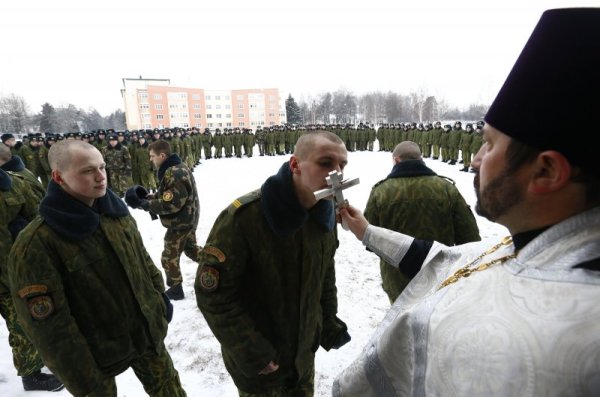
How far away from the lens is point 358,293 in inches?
194

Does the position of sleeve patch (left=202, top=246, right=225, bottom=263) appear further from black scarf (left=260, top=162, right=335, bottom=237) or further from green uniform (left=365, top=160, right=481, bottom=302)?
green uniform (left=365, top=160, right=481, bottom=302)

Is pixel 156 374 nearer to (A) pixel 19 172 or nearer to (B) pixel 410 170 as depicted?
(B) pixel 410 170

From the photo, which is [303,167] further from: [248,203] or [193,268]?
[193,268]

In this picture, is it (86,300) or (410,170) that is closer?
(86,300)

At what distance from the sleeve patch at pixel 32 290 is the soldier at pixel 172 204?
2553mm

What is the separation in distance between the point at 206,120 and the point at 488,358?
77527 mm

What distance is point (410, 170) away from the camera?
3645mm

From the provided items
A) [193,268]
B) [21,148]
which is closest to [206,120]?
[21,148]

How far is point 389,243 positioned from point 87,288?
79.7 inches

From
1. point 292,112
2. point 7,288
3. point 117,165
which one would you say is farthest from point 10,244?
point 292,112

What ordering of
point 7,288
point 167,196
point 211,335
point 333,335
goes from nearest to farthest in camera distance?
point 333,335 < point 7,288 < point 211,335 < point 167,196

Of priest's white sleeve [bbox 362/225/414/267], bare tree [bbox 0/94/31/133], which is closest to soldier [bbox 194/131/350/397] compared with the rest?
priest's white sleeve [bbox 362/225/414/267]

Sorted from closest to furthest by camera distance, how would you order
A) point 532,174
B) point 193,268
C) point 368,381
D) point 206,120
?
point 532,174
point 368,381
point 193,268
point 206,120

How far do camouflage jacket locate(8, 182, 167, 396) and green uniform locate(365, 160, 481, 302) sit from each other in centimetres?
247
